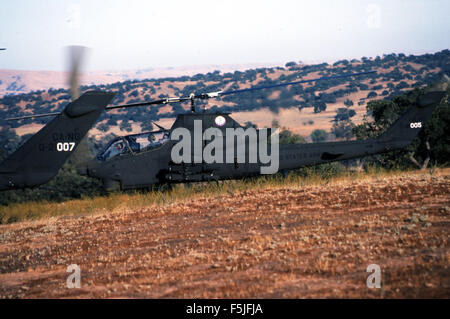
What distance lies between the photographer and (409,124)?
18812 mm

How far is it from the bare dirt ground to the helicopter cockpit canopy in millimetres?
2552

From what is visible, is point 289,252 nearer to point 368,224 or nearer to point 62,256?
point 368,224

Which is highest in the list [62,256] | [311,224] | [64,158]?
[64,158]

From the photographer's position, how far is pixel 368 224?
32.8 ft

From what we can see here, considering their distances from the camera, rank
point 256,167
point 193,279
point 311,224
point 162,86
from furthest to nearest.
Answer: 1. point 162,86
2. point 256,167
3. point 311,224
4. point 193,279

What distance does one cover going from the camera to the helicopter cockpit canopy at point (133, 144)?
1689cm

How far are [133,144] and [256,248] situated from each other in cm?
910

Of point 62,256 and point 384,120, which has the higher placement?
point 384,120

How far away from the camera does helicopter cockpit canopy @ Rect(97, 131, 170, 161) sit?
1689cm

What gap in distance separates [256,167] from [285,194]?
2.64m

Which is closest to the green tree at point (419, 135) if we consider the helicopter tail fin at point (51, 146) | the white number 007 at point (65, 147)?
the helicopter tail fin at point (51, 146)

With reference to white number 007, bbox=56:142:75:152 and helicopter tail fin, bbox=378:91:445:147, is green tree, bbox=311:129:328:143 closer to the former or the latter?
helicopter tail fin, bbox=378:91:445:147

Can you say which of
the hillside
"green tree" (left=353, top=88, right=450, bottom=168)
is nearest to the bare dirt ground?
"green tree" (left=353, top=88, right=450, bottom=168)

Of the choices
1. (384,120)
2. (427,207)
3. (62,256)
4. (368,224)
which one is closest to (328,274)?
(368,224)
